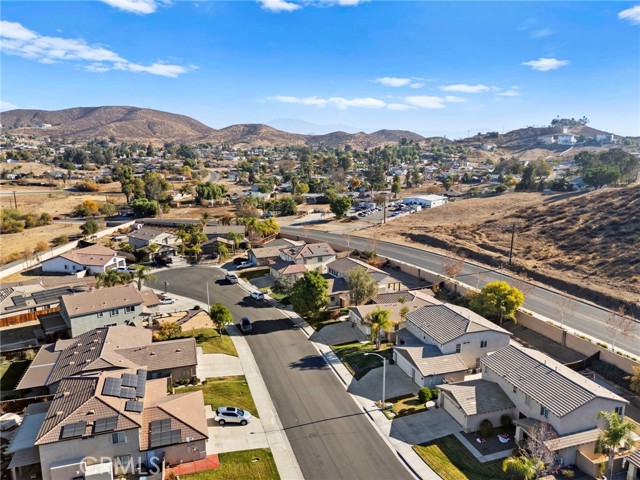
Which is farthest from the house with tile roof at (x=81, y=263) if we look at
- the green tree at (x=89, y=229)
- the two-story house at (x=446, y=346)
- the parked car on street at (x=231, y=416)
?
the two-story house at (x=446, y=346)

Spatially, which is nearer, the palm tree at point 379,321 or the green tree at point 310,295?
the palm tree at point 379,321

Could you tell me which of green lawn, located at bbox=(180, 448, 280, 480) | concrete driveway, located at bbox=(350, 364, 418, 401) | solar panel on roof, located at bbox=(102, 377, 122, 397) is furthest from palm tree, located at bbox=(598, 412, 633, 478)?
solar panel on roof, located at bbox=(102, 377, 122, 397)

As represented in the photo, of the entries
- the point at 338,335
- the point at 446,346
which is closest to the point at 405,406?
the point at 446,346

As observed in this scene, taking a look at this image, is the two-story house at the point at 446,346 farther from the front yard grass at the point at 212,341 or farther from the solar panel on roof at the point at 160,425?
the solar panel on roof at the point at 160,425

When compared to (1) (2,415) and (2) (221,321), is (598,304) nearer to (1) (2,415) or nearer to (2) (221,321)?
(2) (221,321)

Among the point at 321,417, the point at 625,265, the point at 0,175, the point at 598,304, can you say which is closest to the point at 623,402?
the point at 321,417

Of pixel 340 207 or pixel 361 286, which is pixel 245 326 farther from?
pixel 340 207

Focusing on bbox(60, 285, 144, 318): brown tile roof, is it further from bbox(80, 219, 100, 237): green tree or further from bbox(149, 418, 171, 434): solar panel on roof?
bbox(80, 219, 100, 237): green tree
